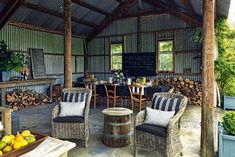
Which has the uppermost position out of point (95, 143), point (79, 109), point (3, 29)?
point (3, 29)

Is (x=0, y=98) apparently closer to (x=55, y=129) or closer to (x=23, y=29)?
(x=23, y=29)

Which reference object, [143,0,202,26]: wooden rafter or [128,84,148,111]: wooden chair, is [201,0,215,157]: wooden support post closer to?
[128,84,148,111]: wooden chair

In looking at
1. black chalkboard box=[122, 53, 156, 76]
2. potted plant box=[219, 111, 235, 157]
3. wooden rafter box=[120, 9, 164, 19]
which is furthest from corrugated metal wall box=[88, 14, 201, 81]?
potted plant box=[219, 111, 235, 157]

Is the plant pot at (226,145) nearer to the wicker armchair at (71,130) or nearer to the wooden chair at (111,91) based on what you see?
the wicker armchair at (71,130)

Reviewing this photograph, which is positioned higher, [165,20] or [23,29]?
[165,20]

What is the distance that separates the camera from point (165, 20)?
30.5 ft

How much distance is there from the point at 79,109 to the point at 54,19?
6134mm

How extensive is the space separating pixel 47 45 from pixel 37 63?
43.9 inches

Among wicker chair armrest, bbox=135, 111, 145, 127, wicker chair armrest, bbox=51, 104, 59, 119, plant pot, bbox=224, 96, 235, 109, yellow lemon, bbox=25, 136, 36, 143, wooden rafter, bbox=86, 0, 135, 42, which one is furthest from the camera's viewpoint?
wooden rafter, bbox=86, 0, 135, 42

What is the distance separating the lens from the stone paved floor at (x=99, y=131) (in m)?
3.38

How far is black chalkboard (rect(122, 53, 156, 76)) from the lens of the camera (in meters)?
9.43

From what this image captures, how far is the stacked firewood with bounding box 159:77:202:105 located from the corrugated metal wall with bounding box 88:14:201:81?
0.51 m

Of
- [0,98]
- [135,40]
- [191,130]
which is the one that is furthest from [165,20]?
[0,98]

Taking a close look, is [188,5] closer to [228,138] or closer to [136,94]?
[136,94]
